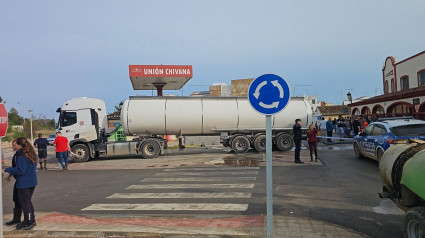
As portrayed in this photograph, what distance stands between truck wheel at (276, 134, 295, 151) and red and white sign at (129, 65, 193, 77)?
12117 mm

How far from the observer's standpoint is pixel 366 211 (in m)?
6.20

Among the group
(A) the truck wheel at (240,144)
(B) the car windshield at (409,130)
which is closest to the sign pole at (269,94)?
(B) the car windshield at (409,130)

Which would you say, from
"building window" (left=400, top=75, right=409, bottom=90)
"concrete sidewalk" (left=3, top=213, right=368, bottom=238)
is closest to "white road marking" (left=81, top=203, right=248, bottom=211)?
"concrete sidewalk" (left=3, top=213, right=368, bottom=238)

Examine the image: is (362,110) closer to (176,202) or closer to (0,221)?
(176,202)

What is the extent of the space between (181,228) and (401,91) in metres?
25.4

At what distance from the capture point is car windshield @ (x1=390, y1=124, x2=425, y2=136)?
10383 mm

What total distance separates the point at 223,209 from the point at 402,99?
75.3 ft

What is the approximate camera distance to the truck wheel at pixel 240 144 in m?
17.8

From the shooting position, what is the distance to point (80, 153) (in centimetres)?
1727

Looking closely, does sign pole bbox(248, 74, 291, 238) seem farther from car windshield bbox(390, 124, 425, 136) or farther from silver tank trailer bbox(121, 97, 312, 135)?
silver tank trailer bbox(121, 97, 312, 135)

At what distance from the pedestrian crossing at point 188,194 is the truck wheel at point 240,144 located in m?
6.20

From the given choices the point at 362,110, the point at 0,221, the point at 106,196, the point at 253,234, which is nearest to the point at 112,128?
the point at 106,196

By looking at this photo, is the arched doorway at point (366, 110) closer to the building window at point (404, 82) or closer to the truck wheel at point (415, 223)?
the building window at point (404, 82)

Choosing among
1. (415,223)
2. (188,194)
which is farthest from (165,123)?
(415,223)
